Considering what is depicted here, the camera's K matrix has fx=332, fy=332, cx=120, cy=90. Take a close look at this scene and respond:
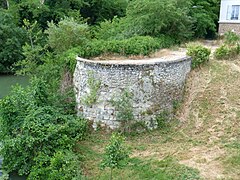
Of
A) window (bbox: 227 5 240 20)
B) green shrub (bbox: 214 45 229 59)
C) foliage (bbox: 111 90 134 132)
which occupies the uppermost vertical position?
window (bbox: 227 5 240 20)

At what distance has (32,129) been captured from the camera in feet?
34.4

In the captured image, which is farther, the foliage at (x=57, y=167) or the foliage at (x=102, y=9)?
the foliage at (x=102, y=9)

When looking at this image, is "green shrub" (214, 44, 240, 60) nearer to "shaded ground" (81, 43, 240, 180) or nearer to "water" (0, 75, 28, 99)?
"shaded ground" (81, 43, 240, 180)

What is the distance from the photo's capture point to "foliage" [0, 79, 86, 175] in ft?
34.2

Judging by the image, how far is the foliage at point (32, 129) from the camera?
10.4 meters

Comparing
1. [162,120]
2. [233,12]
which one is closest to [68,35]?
[162,120]

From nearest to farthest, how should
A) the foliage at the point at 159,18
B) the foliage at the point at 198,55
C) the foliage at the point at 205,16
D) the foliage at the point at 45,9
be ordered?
the foliage at the point at 198,55 → the foliage at the point at 159,18 → the foliage at the point at 205,16 → the foliage at the point at 45,9

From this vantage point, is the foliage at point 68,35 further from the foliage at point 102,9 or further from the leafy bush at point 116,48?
the foliage at point 102,9

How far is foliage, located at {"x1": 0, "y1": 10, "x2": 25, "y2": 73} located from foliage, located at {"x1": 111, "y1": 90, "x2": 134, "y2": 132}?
17.5 m

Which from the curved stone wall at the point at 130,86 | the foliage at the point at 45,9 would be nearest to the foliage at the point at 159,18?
the curved stone wall at the point at 130,86

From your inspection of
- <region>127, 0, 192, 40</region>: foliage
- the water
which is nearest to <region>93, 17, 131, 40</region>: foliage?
<region>127, 0, 192, 40</region>: foliage

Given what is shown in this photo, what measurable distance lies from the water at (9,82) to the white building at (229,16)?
1395 centimetres

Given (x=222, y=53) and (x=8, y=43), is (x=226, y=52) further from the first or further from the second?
(x=8, y=43)

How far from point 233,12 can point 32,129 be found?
16.3 meters
